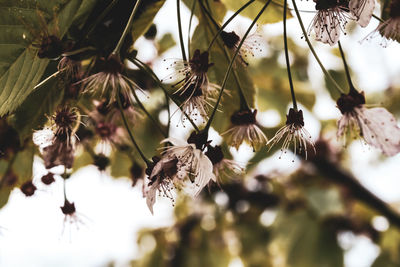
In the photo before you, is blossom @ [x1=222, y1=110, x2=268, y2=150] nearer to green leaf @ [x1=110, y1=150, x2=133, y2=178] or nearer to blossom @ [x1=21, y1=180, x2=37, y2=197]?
blossom @ [x1=21, y1=180, x2=37, y2=197]

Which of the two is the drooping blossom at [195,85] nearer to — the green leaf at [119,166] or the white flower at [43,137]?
the white flower at [43,137]

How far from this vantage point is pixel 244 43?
2.84ft

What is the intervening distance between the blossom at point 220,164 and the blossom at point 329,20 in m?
0.25

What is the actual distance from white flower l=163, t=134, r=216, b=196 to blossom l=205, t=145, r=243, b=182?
2.7 inches

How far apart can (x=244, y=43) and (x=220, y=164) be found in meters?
0.25

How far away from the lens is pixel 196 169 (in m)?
0.64

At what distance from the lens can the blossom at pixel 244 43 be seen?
80 cm

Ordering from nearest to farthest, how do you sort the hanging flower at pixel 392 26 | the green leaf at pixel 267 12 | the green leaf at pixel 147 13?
the hanging flower at pixel 392 26 → the green leaf at pixel 147 13 → the green leaf at pixel 267 12

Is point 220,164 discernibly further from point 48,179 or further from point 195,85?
point 48,179

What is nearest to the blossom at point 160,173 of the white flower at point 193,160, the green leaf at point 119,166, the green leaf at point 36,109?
the white flower at point 193,160

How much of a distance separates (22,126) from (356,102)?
57cm

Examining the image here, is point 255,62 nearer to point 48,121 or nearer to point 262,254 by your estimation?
point 262,254

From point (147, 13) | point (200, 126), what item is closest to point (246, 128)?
point (200, 126)

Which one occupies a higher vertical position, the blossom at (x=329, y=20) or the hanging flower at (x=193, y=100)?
the blossom at (x=329, y=20)
